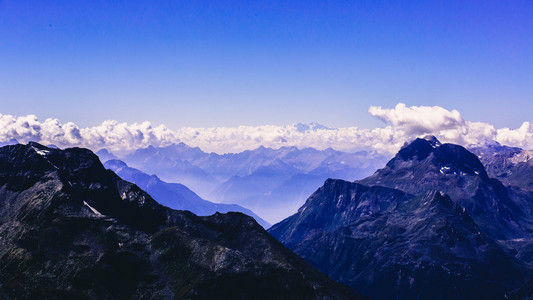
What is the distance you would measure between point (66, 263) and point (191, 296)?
59887 millimetres

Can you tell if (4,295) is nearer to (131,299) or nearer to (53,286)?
(53,286)

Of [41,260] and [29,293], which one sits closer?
[29,293]

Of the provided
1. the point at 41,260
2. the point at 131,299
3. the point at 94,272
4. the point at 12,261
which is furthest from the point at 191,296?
the point at 12,261

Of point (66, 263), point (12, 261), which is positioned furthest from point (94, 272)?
point (12, 261)

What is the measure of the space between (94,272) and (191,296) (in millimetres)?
46566

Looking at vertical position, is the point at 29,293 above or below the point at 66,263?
below

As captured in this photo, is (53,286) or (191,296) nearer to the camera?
(53,286)

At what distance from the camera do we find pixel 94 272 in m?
200

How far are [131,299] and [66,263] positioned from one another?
34554 mm

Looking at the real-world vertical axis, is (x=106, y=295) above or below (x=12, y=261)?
below

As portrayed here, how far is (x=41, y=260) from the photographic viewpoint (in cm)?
19988

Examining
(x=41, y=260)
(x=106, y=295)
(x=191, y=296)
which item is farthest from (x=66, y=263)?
(x=191, y=296)

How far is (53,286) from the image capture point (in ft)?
610

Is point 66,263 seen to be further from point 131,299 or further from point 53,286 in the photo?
point 131,299
